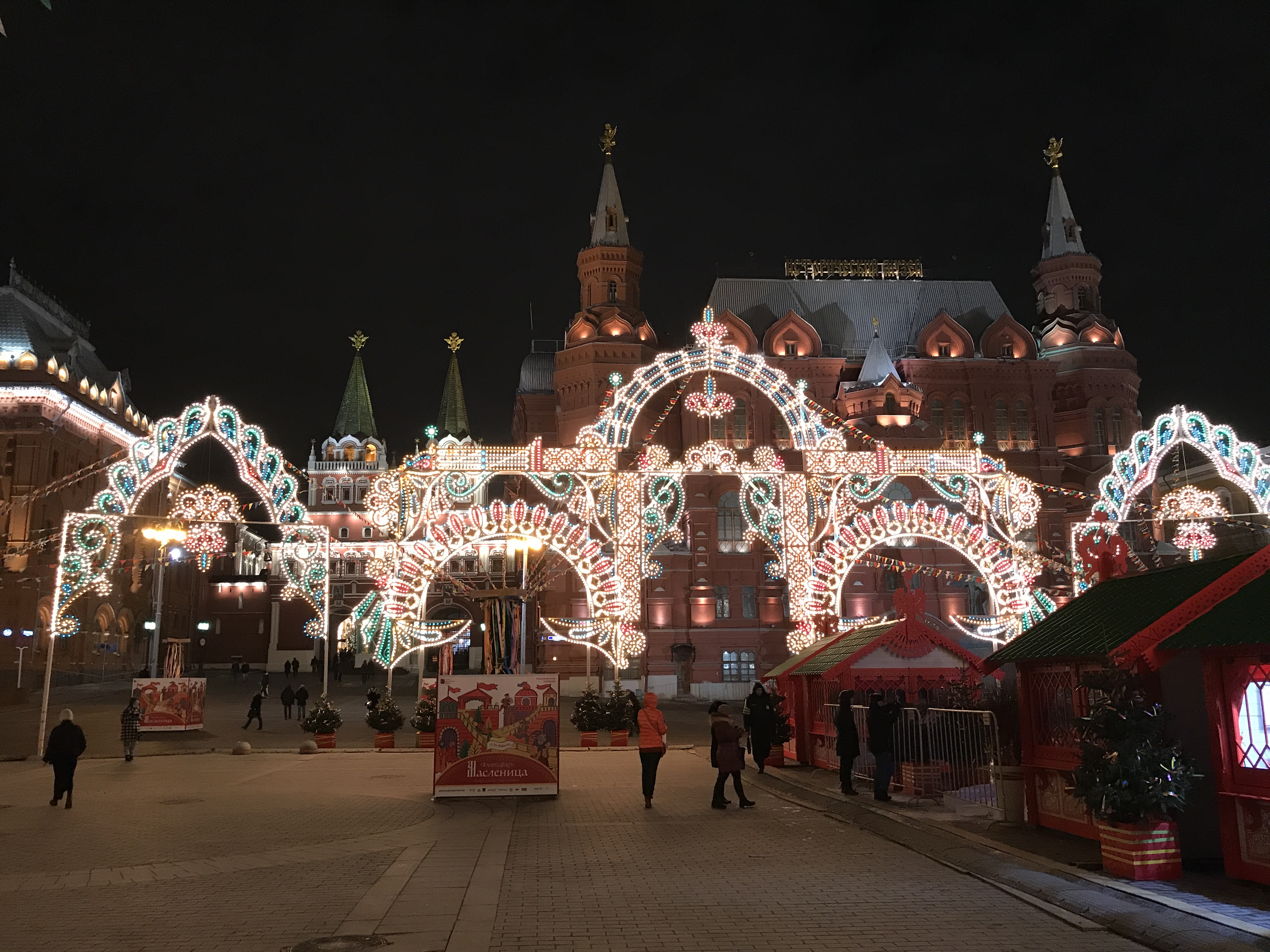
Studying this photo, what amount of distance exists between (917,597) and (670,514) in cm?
3177

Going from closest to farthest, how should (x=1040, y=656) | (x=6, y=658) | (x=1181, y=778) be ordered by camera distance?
(x=1181, y=778)
(x=1040, y=656)
(x=6, y=658)

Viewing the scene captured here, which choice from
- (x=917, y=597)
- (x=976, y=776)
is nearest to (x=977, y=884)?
(x=976, y=776)

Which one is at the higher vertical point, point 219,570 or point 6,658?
point 219,570

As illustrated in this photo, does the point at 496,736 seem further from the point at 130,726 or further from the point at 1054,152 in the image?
the point at 1054,152

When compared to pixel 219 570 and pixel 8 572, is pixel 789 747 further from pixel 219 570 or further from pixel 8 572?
pixel 219 570

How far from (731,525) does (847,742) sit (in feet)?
116

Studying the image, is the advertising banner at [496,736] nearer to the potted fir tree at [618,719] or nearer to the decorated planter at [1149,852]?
the decorated planter at [1149,852]

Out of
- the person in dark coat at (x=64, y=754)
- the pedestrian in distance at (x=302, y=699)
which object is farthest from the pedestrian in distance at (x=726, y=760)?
the pedestrian in distance at (x=302, y=699)

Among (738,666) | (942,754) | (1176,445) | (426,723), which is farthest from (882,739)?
(738,666)

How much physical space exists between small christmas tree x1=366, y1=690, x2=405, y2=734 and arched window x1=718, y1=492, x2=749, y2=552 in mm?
27755

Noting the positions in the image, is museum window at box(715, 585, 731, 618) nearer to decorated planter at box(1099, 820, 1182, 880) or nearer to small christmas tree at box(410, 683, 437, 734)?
small christmas tree at box(410, 683, 437, 734)

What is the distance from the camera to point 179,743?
26.9 meters

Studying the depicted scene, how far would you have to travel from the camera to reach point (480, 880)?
9539 mm

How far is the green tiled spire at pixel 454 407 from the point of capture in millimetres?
85562
